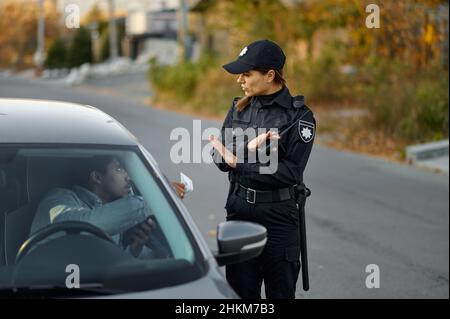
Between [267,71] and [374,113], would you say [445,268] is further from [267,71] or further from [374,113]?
[374,113]

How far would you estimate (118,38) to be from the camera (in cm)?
7112

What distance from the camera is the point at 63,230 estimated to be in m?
3.29

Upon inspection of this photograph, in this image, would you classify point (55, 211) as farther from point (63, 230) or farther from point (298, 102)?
point (298, 102)

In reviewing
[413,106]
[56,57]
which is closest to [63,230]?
[413,106]

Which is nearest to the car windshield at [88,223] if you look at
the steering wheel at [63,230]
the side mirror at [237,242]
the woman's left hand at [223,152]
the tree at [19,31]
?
the steering wheel at [63,230]

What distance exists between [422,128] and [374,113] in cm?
123

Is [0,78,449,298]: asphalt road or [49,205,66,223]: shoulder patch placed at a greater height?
[49,205,66,223]: shoulder patch

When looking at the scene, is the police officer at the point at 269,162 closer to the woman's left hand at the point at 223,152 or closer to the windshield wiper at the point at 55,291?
the woman's left hand at the point at 223,152

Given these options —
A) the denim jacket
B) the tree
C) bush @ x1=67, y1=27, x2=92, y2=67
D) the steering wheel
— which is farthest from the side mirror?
the tree

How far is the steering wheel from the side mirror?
433 mm

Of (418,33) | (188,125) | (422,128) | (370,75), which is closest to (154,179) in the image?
(422,128)

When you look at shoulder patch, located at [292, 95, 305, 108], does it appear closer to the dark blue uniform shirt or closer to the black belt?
the dark blue uniform shirt

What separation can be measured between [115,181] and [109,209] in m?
0.16

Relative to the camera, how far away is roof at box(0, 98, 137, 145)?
11.7 feet
